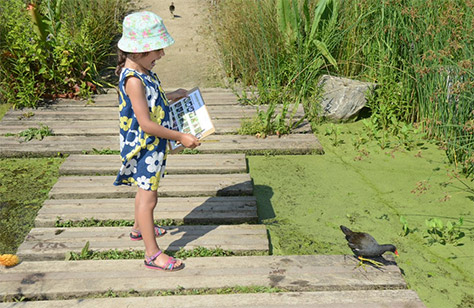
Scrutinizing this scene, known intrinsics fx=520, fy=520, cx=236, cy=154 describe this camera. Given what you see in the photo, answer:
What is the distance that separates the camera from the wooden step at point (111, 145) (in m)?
5.05

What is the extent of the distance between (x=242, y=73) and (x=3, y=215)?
3281 millimetres

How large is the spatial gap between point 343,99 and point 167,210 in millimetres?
2641

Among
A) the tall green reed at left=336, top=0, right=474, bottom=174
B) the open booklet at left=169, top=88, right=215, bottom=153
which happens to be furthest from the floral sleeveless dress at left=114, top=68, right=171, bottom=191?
the tall green reed at left=336, top=0, right=474, bottom=174

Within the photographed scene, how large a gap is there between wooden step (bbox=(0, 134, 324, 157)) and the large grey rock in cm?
58

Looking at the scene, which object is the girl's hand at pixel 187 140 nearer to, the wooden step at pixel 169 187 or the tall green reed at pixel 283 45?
the wooden step at pixel 169 187

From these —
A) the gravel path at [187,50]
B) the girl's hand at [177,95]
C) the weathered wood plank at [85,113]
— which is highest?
the girl's hand at [177,95]

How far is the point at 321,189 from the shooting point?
4.48m

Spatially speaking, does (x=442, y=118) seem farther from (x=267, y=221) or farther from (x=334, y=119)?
(x=267, y=221)

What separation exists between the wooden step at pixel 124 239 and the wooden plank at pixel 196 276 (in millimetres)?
157

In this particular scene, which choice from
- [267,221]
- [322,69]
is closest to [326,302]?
[267,221]

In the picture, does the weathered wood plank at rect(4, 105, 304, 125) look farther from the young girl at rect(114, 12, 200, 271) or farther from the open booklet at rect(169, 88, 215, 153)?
the young girl at rect(114, 12, 200, 271)

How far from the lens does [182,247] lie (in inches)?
137

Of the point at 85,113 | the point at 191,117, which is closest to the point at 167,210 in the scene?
the point at 191,117

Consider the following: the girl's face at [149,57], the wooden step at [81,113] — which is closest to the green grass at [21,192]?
the wooden step at [81,113]
